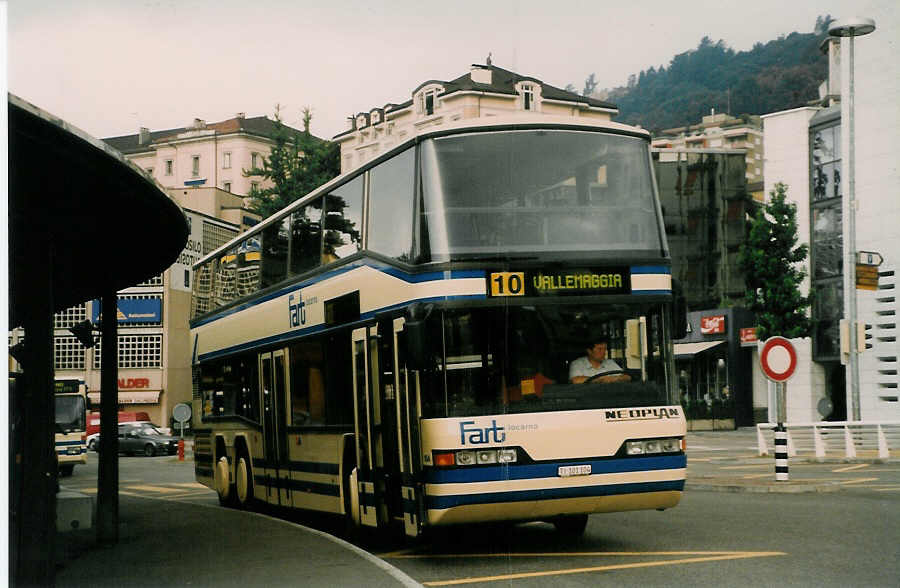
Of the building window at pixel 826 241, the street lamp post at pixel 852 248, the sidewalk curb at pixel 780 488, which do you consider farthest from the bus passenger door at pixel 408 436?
the building window at pixel 826 241

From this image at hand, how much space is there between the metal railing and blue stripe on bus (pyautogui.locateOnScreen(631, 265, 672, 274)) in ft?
46.3

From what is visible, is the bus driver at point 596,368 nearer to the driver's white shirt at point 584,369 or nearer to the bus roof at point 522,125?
the driver's white shirt at point 584,369

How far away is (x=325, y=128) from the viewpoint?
45.0 ft

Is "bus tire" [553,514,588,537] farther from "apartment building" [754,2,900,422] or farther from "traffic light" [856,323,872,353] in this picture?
"traffic light" [856,323,872,353]

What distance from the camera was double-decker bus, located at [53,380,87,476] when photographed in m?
35.1

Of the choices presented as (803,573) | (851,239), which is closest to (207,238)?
(851,239)

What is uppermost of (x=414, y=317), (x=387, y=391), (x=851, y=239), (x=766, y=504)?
(x=851, y=239)

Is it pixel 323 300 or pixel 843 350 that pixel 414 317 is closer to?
pixel 323 300

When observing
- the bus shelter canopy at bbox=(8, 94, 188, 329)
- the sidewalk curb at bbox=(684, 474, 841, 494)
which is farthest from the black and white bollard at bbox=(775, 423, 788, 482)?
the bus shelter canopy at bbox=(8, 94, 188, 329)

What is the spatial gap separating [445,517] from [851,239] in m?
13.8

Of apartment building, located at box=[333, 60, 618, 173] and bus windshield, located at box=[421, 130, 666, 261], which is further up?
apartment building, located at box=[333, 60, 618, 173]

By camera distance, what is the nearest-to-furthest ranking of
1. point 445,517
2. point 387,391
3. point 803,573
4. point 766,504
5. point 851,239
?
1. point 803,573
2. point 445,517
3. point 387,391
4. point 766,504
5. point 851,239

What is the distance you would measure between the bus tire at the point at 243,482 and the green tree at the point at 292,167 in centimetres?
433

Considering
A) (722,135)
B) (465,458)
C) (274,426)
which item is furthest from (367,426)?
(722,135)
